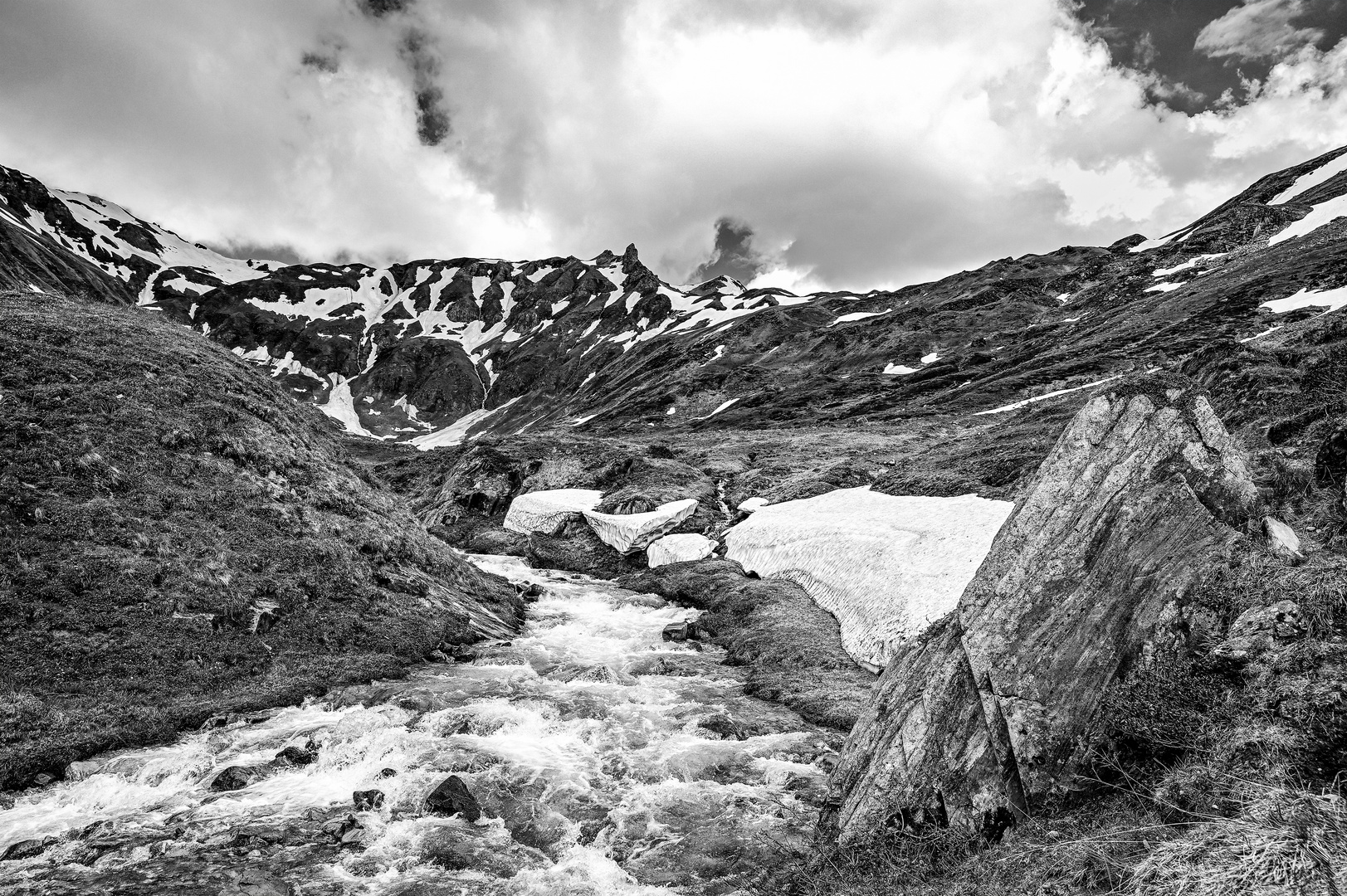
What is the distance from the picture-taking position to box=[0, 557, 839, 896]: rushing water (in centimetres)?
1105

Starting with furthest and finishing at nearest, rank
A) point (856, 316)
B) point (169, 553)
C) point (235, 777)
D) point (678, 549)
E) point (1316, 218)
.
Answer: point (856, 316)
point (1316, 218)
point (678, 549)
point (169, 553)
point (235, 777)

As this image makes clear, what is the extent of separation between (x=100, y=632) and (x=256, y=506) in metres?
7.20

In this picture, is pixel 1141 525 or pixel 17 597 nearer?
pixel 1141 525

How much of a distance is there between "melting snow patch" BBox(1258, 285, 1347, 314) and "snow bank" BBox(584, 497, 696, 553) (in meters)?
76.4

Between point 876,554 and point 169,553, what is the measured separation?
24.9m

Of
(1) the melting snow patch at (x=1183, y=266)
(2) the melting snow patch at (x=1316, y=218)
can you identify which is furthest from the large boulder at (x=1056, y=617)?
(1) the melting snow patch at (x=1183, y=266)

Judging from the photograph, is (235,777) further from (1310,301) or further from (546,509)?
(1310,301)

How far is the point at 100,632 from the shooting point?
58.1 ft

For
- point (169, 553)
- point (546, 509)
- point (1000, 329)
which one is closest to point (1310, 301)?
point (1000, 329)

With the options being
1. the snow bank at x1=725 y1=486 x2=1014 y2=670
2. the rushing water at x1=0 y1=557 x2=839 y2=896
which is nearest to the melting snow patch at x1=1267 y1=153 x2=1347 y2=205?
the snow bank at x1=725 y1=486 x2=1014 y2=670

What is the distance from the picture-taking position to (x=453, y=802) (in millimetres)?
13117

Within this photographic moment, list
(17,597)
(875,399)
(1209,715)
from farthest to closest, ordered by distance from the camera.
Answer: (875,399)
(17,597)
(1209,715)

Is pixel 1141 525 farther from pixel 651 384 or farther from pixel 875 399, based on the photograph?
pixel 651 384

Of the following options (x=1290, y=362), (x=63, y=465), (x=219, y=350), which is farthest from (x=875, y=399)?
(x=63, y=465)
